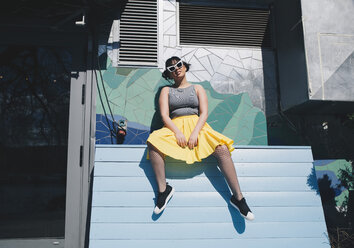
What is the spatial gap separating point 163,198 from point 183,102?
1189mm

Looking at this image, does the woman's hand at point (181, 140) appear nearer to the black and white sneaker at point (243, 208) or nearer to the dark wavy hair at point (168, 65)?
the black and white sneaker at point (243, 208)

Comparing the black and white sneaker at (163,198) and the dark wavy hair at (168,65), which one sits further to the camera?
the dark wavy hair at (168,65)

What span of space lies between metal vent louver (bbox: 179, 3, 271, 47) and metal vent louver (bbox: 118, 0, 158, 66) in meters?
0.46

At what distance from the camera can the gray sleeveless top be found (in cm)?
331

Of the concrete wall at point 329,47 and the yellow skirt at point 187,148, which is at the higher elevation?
the concrete wall at point 329,47

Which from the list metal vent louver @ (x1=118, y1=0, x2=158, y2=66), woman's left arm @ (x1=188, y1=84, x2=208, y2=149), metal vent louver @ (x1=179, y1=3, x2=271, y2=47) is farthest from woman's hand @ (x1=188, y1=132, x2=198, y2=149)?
metal vent louver @ (x1=179, y1=3, x2=271, y2=47)

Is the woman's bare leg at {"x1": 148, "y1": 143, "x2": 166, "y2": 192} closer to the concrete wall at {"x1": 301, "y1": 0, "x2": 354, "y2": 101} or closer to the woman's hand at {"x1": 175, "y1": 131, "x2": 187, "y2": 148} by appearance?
the woman's hand at {"x1": 175, "y1": 131, "x2": 187, "y2": 148}

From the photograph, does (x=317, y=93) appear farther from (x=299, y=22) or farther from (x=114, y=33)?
(x=114, y=33)

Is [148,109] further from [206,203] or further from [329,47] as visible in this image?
[329,47]

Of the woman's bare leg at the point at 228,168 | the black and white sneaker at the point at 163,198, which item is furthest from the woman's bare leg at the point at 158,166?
the woman's bare leg at the point at 228,168

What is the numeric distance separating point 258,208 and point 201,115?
1.18 m

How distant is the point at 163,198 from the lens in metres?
2.73

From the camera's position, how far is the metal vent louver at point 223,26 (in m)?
4.20

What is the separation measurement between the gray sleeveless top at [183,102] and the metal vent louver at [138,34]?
2.74 ft
